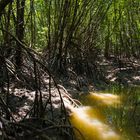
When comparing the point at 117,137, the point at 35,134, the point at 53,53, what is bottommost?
the point at 117,137

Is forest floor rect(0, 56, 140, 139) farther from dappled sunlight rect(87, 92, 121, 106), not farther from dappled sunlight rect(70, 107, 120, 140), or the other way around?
dappled sunlight rect(87, 92, 121, 106)

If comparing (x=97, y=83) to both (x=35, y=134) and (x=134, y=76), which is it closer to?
(x=134, y=76)

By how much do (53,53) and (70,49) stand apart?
0.60 m

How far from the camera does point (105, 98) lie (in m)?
9.43

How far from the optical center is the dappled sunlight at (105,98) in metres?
9.04

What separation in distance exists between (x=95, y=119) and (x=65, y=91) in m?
1.03

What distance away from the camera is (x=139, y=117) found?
7543 millimetres

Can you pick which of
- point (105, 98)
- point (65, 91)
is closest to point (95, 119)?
point (65, 91)

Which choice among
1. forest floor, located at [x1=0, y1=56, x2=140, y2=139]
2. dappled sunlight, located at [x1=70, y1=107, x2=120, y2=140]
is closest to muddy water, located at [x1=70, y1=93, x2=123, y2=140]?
dappled sunlight, located at [x1=70, y1=107, x2=120, y2=140]

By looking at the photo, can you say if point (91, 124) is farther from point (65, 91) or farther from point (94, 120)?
point (65, 91)

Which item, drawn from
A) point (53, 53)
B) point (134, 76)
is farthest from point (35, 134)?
point (134, 76)

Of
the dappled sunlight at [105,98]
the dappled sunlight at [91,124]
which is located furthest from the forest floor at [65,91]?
the dappled sunlight at [105,98]

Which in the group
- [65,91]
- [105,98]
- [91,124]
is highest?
[65,91]

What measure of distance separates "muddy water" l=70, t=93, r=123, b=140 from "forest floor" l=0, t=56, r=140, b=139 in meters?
0.24
